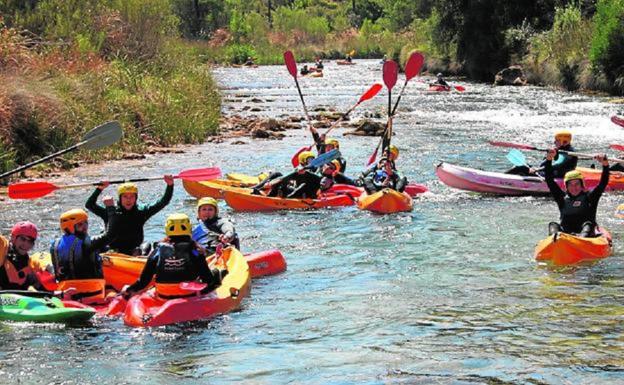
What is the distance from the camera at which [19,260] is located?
8109 mm

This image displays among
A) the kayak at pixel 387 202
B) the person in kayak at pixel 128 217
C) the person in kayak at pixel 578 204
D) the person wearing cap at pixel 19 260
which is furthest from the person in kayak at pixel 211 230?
the kayak at pixel 387 202

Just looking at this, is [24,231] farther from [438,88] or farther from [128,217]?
[438,88]

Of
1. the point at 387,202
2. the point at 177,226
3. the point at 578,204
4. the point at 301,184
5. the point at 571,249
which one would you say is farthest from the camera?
the point at 301,184

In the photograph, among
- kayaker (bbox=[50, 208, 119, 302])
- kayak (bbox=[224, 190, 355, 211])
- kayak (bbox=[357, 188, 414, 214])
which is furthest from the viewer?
kayak (bbox=[224, 190, 355, 211])

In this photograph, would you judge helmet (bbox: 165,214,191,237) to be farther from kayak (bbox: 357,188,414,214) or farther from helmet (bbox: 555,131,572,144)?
helmet (bbox: 555,131,572,144)

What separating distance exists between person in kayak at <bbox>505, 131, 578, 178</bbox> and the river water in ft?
1.67

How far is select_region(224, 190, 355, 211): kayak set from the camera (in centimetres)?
1352

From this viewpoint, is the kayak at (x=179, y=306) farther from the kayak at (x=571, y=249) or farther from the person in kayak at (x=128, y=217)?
the kayak at (x=571, y=249)

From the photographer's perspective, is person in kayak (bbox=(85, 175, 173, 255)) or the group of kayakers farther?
person in kayak (bbox=(85, 175, 173, 255))

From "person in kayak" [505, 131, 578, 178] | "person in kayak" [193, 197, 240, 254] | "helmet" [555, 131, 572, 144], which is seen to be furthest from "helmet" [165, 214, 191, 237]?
"helmet" [555, 131, 572, 144]

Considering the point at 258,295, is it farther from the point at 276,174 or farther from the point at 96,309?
the point at 276,174

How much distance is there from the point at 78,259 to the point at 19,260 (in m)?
0.53

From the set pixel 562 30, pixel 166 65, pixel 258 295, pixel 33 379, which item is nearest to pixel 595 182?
pixel 258 295

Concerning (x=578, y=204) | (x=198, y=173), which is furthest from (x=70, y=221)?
(x=578, y=204)
